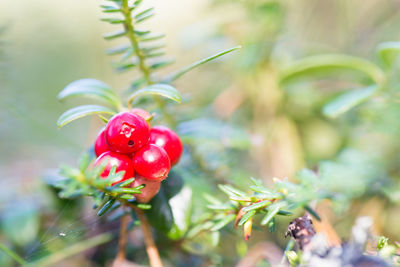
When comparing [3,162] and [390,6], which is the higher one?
[390,6]

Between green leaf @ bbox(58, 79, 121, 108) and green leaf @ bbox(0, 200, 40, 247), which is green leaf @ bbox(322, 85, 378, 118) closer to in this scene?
green leaf @ bbox(58, 79, 121, 108)

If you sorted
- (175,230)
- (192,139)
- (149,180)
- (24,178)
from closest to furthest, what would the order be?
(149,180)
(175,230)
(192,139)
(24,178)

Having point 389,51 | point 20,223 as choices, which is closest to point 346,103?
point 389,51

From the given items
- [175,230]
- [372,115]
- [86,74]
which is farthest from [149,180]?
[86,74]

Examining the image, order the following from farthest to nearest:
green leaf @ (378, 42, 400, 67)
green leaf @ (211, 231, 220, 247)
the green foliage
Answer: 1. green leaf @ (378, 42, 400, 67)
2. green leaf @ (211, 231, 220, 247)
3. the green foliage

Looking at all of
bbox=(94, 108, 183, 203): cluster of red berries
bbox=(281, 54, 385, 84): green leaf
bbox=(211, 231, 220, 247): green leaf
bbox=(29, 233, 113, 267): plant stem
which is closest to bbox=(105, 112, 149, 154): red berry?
bbox=(94, 108, 183, 203): cluster of red berries

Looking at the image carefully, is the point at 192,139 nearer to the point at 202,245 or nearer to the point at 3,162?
the point at 202,245

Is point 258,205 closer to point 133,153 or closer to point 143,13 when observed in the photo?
point 133,153

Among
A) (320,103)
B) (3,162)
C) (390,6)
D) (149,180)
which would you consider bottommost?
(3,162)
